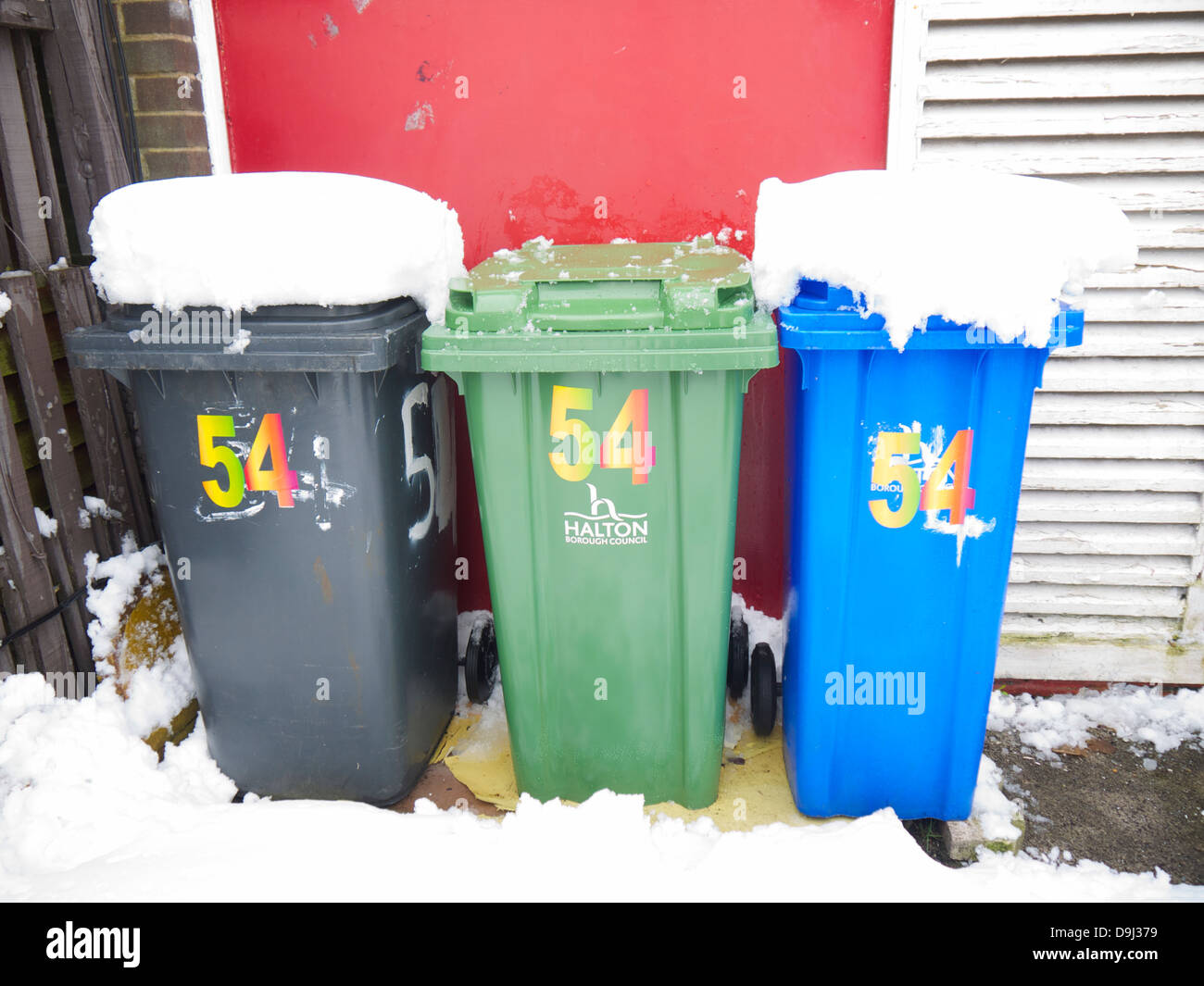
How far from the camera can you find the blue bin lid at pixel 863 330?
2.10 meters

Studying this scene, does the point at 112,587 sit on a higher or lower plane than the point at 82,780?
higher

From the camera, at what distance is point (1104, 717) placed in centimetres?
319

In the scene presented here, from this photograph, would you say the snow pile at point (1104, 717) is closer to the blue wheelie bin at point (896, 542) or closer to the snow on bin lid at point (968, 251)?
the blue wheelie bin at point (896, 542)

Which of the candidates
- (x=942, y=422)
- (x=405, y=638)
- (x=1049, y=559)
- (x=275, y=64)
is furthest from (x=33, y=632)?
(x=1049, y=559)

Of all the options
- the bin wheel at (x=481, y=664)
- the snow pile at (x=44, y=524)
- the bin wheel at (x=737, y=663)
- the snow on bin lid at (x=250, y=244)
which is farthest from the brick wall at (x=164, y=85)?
the bin wheel at (x=737, y=663)

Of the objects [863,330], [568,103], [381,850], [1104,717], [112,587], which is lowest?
[1104,717]

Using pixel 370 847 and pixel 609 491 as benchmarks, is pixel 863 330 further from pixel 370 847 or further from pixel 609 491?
pixel 370 847

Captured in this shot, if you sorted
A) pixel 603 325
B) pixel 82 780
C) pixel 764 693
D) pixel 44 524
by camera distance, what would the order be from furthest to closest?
pixel 764 693 → pixel 44 524 → pixel 82 780 → pixel 603 325

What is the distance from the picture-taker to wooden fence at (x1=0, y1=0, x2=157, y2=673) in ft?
8.57

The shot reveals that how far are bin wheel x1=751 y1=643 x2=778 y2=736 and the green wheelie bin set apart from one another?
14.0 inches

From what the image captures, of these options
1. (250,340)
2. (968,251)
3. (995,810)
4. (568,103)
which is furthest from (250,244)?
(995,810)

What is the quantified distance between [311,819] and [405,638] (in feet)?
1.84

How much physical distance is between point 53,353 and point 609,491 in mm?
1937

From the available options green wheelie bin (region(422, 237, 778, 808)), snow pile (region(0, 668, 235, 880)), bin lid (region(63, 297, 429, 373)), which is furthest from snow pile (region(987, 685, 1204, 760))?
snow pile (region(0, 668, 235, 880))
